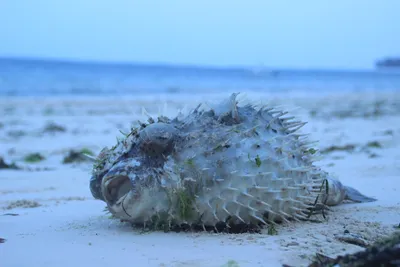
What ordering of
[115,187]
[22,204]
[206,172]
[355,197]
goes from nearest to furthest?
[206,172]
[115,187]
[355,197]
[22,204]

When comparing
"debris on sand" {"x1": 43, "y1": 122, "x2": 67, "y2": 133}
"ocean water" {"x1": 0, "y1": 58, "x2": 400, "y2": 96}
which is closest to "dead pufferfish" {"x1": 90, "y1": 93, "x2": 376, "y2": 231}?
"debris on sand" {"x1": 43, "y1": 122, "x2": 67, "y2": 133}

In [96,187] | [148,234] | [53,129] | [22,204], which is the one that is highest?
[96,187]

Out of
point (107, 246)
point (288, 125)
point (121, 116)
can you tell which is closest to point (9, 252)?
point (107, 246)

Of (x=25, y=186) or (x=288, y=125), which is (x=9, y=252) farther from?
(x=25, y=186)

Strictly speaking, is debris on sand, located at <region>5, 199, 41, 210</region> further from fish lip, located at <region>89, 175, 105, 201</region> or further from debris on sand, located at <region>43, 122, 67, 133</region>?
debris on sand, located at <region>43, 122, 67, 133</region>

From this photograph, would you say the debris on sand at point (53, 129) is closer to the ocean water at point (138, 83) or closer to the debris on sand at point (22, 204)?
the debris on sand at point (22, 204)

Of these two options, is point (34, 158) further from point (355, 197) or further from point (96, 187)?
point (355, 197)

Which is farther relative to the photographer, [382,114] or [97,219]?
[382,114]

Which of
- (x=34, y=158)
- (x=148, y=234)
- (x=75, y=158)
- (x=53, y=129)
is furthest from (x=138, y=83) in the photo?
(x=148, y=234)
